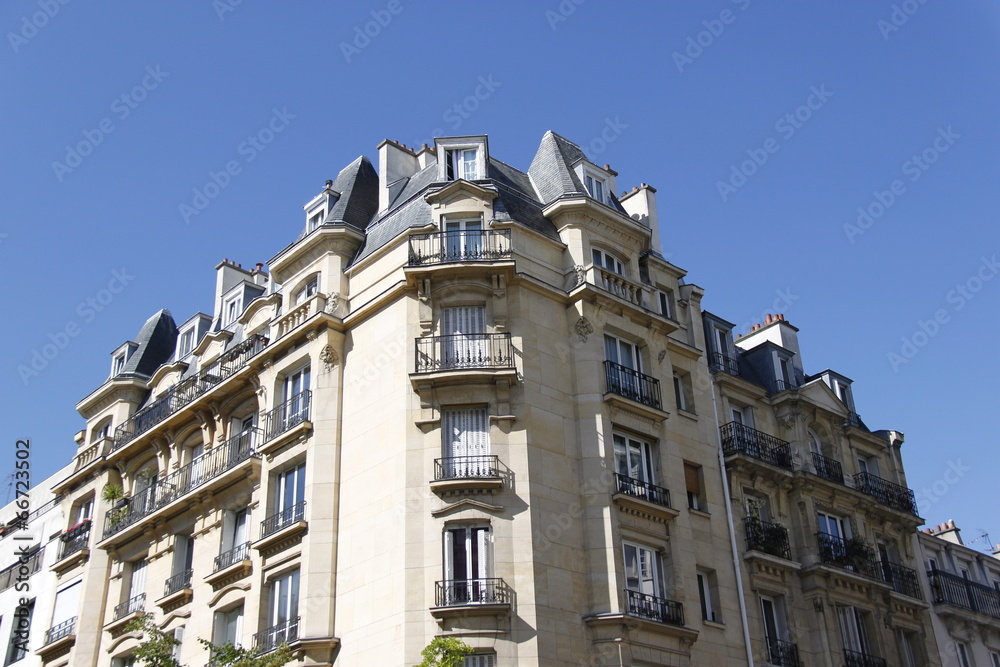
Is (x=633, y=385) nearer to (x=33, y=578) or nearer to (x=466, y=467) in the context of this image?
(x=466, y=467)

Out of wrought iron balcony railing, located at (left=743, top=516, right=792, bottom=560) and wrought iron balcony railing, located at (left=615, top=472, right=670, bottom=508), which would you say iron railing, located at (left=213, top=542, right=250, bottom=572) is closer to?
wrought iron balcony railing, located at (left=615, top=472, right=670, bottom=508)

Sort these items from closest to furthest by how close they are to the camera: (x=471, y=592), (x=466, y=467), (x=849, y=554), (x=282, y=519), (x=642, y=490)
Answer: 1. (x=471, y=592)
2. (x=466, y=467)
3. (x=642, y=490)
4. (x=282, y=519)
5. (x=849, y=554)

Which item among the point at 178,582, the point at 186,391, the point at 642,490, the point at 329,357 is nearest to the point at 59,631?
the point at 178,582

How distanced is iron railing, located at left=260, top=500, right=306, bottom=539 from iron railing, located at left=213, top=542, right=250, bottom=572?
165 cm

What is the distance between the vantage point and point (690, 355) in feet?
105

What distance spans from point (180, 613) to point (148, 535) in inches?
146

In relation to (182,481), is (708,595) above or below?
below

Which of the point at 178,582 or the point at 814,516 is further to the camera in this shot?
the point at 814,516

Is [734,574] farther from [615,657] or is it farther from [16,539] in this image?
[16,539]

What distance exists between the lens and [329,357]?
29.1m

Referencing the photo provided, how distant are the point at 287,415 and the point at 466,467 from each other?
653 cm

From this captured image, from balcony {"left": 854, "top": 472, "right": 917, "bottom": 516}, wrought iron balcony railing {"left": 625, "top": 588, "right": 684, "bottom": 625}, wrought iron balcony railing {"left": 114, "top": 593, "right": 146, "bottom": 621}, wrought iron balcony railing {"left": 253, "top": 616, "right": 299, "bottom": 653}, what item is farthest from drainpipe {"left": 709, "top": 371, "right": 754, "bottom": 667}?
wrought iron balcony railing {"left": 114, "top": 593, "right": 146, "bottom": 621}

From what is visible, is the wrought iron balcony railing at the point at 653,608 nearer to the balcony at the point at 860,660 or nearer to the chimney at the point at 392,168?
the balcony at the point at 860,660

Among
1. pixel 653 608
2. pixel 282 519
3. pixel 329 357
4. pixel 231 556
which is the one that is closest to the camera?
pixel 653 608
